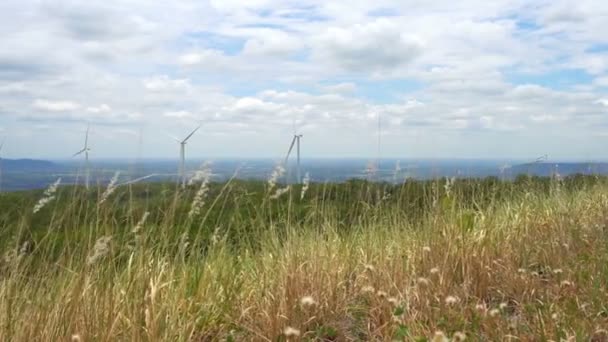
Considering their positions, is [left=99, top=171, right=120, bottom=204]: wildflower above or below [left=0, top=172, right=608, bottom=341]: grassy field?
above

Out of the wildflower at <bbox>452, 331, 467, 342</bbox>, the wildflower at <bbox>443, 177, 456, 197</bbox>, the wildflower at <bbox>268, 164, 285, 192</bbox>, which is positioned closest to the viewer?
the wildflower at <bbox>452, 331, 467, 342</bbox>

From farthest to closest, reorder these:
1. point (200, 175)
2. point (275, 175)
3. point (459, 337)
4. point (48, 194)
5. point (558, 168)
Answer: point (558, 168), point (275, 175), point (200, 175), point (48, 194), point (459, 337)

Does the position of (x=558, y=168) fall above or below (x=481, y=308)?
above

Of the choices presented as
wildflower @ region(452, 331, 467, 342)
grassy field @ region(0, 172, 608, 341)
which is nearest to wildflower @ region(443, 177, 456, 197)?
grassy field @ region(0, 172, 608, 341)

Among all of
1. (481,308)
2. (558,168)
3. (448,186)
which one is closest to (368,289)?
(481,308)

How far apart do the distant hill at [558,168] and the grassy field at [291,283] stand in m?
3.12

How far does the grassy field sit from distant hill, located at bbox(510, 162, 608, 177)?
312cm

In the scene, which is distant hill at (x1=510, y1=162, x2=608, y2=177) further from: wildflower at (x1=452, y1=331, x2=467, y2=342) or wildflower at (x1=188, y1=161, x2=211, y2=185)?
wildflower at (x1=452, y1=331, x2=467, y2=342)

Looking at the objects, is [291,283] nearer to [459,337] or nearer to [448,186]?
[459,337]

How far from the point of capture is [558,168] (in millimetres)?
8734

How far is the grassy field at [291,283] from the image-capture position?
10.3 ft

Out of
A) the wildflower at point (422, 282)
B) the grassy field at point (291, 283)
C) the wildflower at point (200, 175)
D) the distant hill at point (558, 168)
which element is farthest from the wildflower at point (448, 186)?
the wildflower at point (200, 175)

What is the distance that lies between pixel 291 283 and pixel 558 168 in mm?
6109

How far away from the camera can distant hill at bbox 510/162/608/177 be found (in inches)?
336
